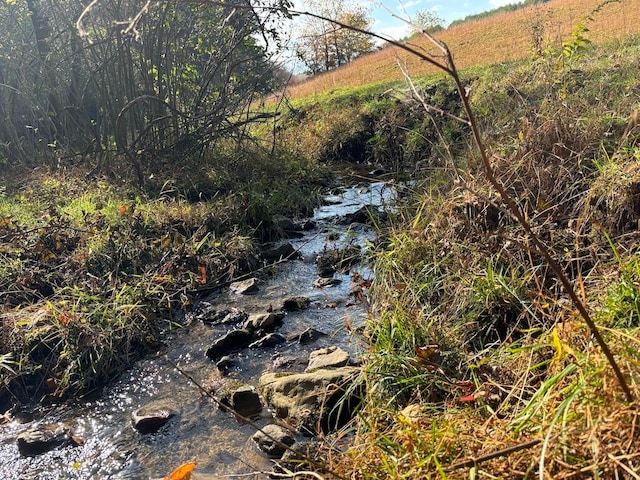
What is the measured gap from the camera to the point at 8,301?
182 inches

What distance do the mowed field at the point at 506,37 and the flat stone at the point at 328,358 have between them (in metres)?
4.43

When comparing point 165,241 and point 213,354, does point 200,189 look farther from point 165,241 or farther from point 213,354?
point 213,354

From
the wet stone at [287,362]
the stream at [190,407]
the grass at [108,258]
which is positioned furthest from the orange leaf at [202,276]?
the wet stone at [287,362]

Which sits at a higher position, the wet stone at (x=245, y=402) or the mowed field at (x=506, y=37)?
the mowed field at (x=506, y=37)

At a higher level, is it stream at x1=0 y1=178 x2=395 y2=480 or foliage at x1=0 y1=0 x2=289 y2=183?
foliage at x1=0 y1=0 x2=289 y2=183

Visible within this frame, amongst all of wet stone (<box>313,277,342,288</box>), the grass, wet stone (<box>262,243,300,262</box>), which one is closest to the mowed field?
wet stone (<box>262,243,300,262</box>)

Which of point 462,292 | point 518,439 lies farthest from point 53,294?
point 518,439

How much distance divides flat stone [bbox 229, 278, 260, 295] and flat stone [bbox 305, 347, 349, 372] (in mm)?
1656

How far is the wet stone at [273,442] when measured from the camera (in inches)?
113

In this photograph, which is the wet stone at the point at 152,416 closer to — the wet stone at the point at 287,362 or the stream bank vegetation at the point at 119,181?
the stream bank vegetation at the point at 119,181

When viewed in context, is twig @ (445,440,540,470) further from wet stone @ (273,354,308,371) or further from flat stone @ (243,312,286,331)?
flat stone @ (243,312,286,331)

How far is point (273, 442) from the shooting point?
2891 millimetres

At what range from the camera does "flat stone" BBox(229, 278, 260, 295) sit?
5.35 meters

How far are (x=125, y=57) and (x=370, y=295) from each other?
6.53 meters
